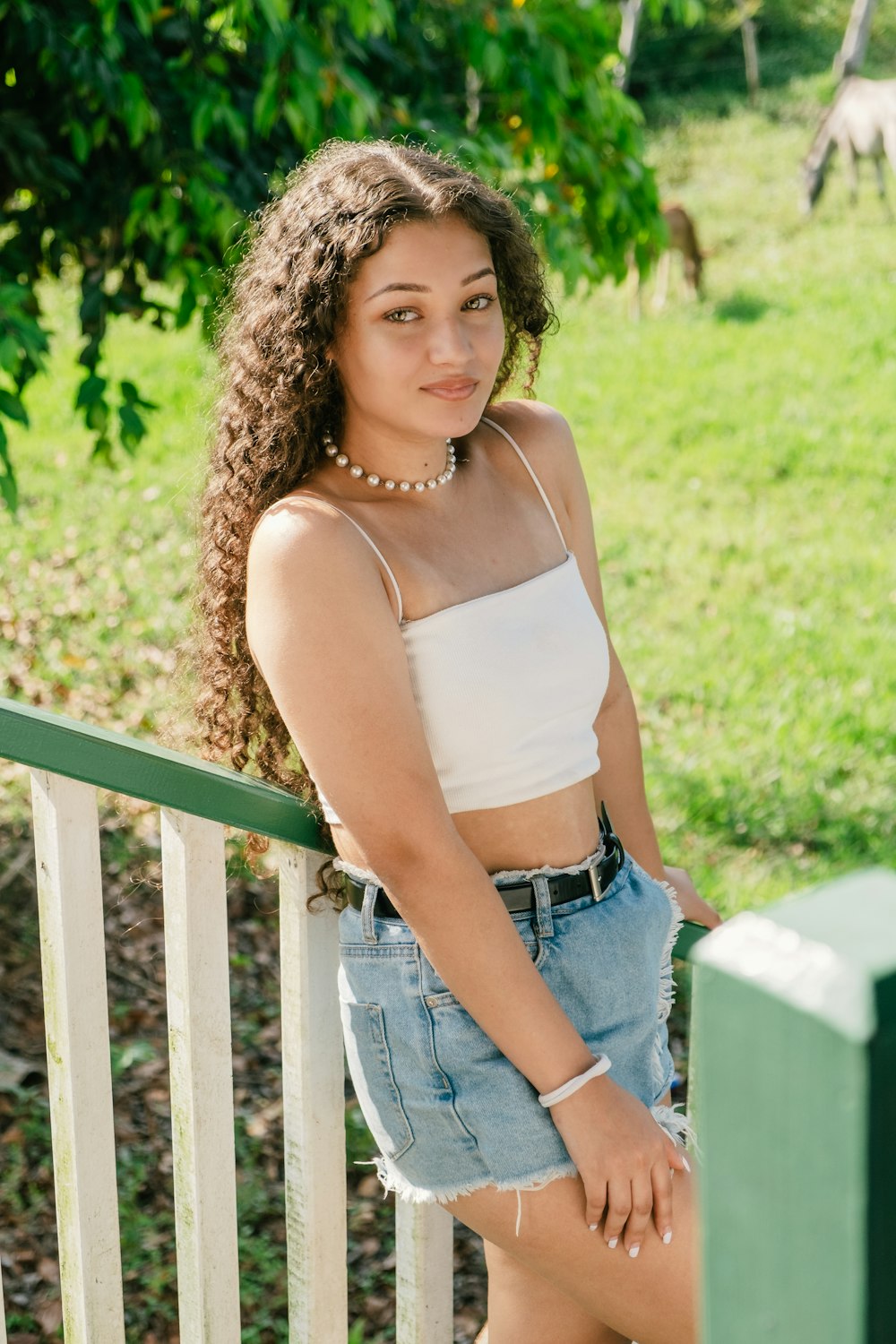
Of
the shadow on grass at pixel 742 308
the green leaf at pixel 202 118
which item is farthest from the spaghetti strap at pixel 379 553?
the shadow on grass at pixel 742 308

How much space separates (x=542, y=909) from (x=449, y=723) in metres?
0.26

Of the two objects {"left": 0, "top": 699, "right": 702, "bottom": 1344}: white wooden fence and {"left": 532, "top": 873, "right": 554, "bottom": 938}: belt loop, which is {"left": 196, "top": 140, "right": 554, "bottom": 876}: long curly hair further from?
{"left": 532, "top": 873, "right": 554, "bottom": 938}: belt loop

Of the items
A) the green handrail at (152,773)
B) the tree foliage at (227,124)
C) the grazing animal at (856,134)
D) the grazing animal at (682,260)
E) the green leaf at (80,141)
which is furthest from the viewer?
the grazing animal at (856,134)

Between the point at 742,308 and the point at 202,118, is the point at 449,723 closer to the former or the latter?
the point at 202,118

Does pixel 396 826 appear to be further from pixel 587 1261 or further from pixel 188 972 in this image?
pixel 587 1261

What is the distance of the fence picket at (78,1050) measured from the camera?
175 centimetres

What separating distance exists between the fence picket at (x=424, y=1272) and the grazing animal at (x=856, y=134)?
1408 cm

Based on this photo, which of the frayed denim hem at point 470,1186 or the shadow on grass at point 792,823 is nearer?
the frayed denim hem at point 470,1186

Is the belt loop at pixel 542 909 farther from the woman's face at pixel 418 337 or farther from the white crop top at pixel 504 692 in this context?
the woman's face at pixel 418 337

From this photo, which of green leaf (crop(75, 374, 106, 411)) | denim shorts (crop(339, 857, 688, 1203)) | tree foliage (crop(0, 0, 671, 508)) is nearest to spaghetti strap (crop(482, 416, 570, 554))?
denim shorts (crop(339, 857, 688, 1203))

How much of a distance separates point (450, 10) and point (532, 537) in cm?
248

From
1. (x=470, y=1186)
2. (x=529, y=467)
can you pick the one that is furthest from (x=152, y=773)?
(x=529, y=467)

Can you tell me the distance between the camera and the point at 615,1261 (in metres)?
1.77

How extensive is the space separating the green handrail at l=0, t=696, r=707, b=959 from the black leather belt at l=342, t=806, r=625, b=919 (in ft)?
0.30
